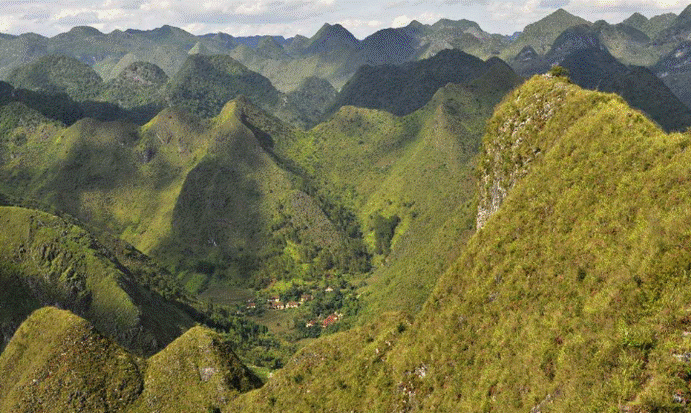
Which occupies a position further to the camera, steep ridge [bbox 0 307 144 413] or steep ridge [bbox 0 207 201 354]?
steep ridge [bbox 0 207 201 354]

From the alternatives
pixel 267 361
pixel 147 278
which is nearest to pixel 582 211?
pixel 267 361

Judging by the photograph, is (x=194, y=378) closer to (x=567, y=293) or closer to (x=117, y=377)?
(x=117, y=377)

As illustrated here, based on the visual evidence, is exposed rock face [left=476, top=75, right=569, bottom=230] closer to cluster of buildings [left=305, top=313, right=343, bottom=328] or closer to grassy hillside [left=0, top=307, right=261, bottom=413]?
grassy hillside [left=0, top=307, right=261, bottom=413]

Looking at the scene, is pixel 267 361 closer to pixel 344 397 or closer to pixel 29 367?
pixel 29 367

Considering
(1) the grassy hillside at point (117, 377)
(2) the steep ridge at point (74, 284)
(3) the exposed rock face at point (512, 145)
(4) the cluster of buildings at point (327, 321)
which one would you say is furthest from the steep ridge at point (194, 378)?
(4) the cluster of buildings at point (327, 321)

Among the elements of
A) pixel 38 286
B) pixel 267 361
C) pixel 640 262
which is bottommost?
pixel 267 361

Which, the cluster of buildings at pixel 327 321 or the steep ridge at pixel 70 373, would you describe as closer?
the steep ridge at pixel 70 373

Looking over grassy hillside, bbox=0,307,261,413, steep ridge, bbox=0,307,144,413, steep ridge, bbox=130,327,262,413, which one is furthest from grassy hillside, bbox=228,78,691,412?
steep ridge, bbox=0,307,144,413

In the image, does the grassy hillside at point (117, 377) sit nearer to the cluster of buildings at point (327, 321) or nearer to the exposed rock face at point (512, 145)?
the exposed rock face at point (512, 145)
